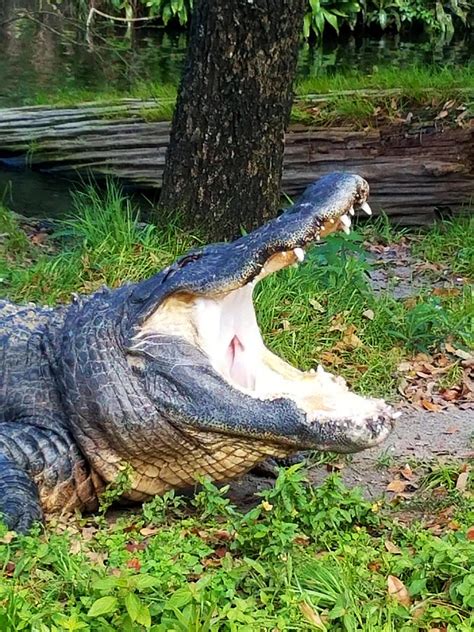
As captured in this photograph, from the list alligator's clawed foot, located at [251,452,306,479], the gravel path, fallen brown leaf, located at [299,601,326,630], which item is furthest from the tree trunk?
fallen brown leaf, located at [299,601,326,630]

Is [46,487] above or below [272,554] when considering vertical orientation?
below

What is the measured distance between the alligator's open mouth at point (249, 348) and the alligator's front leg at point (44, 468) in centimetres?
52

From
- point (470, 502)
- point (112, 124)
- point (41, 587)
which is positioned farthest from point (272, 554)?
point (112, 124)

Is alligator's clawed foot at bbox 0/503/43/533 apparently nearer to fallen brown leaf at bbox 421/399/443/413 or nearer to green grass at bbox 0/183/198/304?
fallen brown leaf at bbox 421/399/443/413

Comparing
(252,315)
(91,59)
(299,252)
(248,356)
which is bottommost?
(91,59)

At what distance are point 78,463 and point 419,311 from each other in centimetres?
234

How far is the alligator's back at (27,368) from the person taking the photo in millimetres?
3832

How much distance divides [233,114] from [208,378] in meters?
2.96

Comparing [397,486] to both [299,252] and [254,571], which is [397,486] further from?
[254,571]

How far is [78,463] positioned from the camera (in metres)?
3.71

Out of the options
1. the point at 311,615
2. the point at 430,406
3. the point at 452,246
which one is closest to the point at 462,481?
the point at 430,406

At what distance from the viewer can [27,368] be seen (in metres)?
3.92

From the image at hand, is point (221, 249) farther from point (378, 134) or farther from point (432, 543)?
point (378, 134)

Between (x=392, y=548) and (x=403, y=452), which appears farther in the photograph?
(x=403, y=452)
